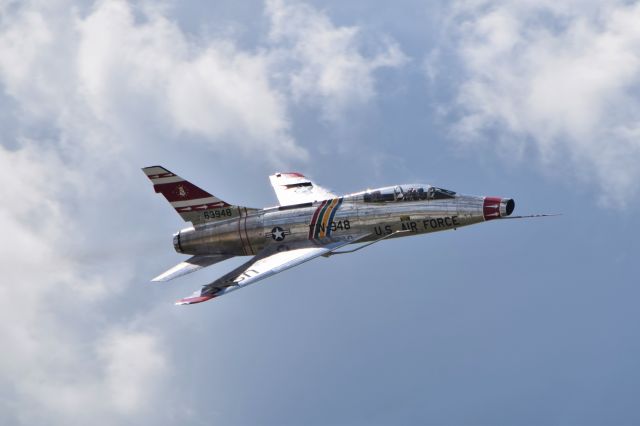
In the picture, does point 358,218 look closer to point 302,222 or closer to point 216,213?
point 302,222

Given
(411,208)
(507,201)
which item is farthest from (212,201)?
(507,201)

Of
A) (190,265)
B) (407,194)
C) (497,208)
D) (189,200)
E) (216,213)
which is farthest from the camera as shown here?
(189,200)

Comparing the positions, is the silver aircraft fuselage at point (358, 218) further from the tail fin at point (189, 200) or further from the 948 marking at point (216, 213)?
the tail fin at point (189, 200)

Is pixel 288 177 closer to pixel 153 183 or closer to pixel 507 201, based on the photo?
pixel 153 183

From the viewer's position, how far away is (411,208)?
60.6 meters

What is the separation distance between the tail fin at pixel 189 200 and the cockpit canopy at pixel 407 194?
305 inches

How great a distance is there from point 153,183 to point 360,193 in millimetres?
13288

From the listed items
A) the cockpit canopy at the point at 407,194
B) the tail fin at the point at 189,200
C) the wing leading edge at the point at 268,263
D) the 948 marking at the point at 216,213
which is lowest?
the wing leading edge at the point at 268,263

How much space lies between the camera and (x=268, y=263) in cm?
5944

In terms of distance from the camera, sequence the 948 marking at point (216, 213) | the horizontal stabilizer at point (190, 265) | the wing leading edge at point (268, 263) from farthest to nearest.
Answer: the 948 marking at point (216, 213), the horizontal stabilizer at point (190, 265), the wing leading edge at point (268, 263)

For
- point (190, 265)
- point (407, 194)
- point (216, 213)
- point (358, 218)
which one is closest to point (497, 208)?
point (407, 194)

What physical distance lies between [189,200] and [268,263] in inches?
334

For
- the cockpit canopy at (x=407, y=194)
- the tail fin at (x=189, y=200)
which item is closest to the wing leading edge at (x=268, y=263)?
the cockpit canopy at (x=407, y=194)

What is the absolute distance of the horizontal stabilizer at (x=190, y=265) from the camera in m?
63.1
